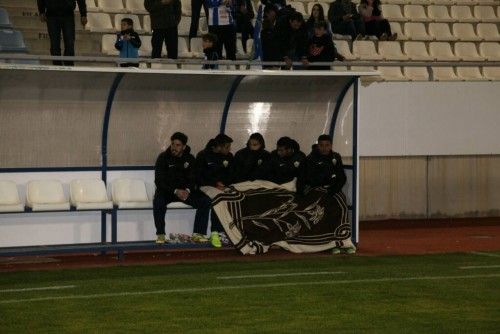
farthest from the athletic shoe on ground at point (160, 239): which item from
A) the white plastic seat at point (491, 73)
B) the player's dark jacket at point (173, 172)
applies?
the white plastic seat at point (491, 73)

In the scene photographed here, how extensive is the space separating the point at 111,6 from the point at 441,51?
736cm

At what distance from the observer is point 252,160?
17.4 m

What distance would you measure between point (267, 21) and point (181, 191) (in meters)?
4.44

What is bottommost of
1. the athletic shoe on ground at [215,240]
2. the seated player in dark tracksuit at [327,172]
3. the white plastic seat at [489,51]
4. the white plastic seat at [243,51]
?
the athletic shoe on ground at [215,240]

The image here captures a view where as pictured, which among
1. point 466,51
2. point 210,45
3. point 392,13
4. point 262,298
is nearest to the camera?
point 262,298

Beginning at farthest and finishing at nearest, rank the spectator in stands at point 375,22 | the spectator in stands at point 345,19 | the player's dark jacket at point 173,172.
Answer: the spectator in stands at point 375,22
the spectator in stands at point 345,19
the player's dark jacket at point 173,172

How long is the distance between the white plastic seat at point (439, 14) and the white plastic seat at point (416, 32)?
1.65 ft

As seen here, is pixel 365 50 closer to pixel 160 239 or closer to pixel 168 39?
pixel 168 39

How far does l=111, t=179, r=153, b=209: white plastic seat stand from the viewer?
54.7ft

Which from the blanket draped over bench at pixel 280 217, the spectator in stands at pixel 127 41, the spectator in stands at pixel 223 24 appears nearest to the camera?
the blanket draped over bench at pixel 280 217

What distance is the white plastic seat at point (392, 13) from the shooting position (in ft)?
84.5

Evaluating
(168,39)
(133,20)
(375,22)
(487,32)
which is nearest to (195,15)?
(133,20)

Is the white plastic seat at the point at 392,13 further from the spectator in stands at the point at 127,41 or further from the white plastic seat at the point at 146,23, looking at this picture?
the spectator in stands at the point at 127,41

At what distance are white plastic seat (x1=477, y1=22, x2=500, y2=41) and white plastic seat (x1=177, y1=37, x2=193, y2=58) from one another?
25.8 ft
